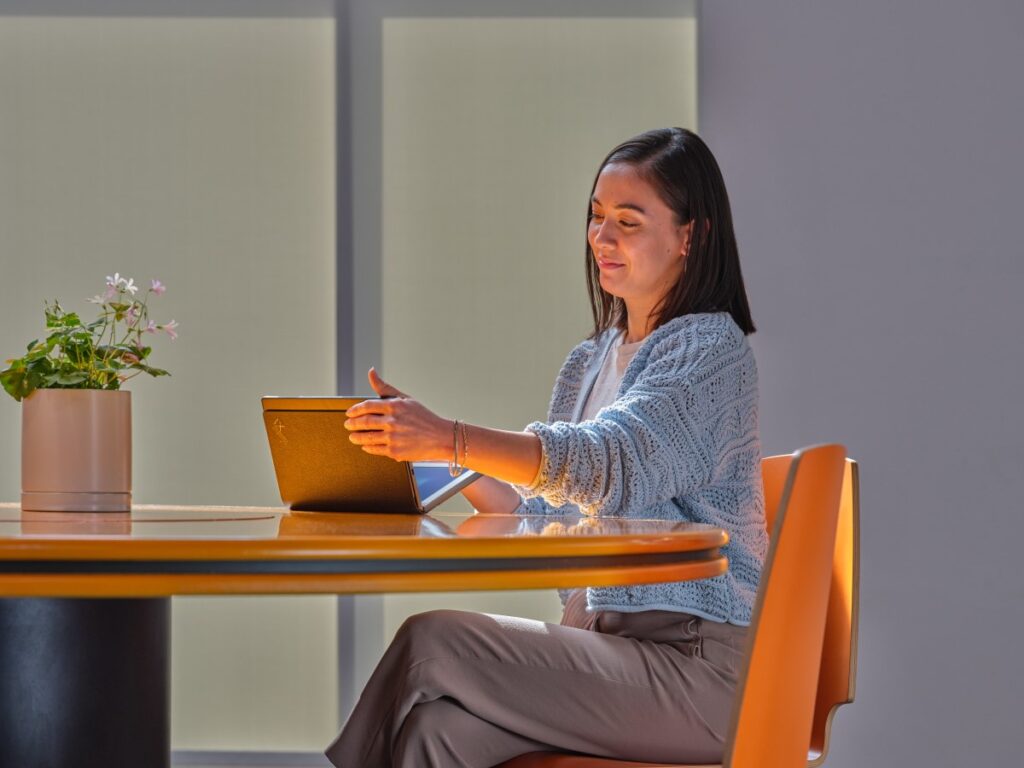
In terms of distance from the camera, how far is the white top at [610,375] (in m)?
2.13

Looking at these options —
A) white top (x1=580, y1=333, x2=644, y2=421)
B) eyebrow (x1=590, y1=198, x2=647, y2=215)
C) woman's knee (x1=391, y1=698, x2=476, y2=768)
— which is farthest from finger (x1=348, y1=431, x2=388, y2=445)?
eyebrow (x1=590, y1=198, x2=647, y2=215)

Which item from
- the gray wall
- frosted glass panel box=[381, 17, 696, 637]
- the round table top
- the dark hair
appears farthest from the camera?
frosted glass panel box=[381, 17, 696, 637]

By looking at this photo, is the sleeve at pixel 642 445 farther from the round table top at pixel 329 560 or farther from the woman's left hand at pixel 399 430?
the round table top at pixel 329 560

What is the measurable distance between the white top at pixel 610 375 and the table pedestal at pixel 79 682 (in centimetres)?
83

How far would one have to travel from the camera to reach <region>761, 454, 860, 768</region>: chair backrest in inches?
72.7

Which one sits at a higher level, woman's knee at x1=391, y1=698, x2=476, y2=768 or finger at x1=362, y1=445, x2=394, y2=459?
finger at x1=362, y1=445, x2=394, y2=459

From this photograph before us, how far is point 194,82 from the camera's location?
3.71m

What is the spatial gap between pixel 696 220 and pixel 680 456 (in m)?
0.47

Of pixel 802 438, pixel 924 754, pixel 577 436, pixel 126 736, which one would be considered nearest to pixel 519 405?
pixel 802 438

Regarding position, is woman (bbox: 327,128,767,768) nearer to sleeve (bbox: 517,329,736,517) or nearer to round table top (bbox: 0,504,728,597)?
sleeve (bbox: 517,329,736,517)

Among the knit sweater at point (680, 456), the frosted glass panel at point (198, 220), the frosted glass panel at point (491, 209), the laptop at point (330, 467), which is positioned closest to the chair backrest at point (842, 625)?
the knit sweater at point (680, 456)

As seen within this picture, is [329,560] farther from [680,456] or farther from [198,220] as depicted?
[198,220]

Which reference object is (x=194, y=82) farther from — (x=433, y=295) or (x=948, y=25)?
(x=948, y=25)

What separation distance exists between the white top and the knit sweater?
0.16 metres
